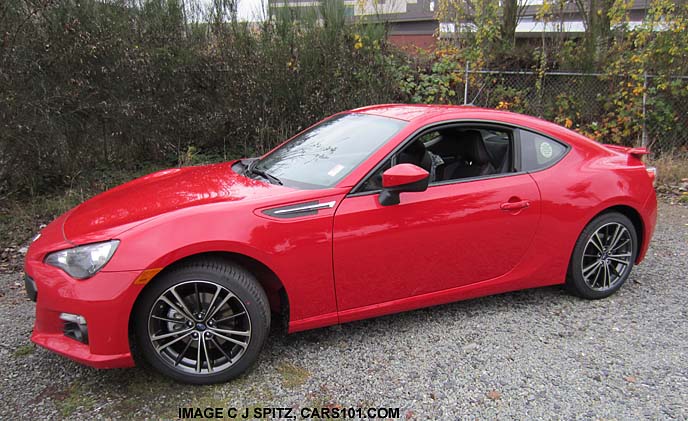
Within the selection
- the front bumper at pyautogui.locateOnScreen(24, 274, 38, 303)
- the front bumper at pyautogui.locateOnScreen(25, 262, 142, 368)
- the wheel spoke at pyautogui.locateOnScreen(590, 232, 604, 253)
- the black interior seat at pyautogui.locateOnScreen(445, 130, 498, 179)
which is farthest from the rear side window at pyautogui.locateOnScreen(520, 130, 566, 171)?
the front bumper at pyautogui.locateOnScreen(24, 274, 38, 303)

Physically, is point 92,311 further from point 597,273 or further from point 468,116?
point 597,273

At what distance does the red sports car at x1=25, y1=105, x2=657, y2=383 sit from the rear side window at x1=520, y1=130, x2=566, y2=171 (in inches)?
0.4

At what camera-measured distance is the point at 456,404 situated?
2.61 m

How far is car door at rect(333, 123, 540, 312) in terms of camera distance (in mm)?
2912

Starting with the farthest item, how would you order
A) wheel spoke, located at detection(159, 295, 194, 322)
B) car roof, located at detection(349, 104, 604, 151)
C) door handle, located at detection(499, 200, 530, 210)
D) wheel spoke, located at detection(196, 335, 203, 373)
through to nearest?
car roof, located at detection(349, 104, 604, 151), door handle, located at detection(499, 200, 530, 210), wheel spoke, located at detection(196, 335, 203, 373), wheel spoke, located at detection(159, 295, 194, 322)

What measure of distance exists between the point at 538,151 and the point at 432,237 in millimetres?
1127

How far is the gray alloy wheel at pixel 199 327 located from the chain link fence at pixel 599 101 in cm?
705

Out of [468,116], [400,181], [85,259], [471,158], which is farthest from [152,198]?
[471,158]

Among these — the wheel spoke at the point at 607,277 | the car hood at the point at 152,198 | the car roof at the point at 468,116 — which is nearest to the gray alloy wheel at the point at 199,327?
the car hood at the point at 152,198

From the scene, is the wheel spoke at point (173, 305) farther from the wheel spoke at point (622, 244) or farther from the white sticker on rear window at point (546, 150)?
the wheel spoke at point (622, 244)

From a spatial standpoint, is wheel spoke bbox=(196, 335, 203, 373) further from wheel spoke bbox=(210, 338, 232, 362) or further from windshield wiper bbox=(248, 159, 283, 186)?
windshield wiper bbox=(248, 159, 283, 186)

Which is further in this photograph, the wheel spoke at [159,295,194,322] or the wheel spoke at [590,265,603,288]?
the wheel spoke at [590,265,603,288]

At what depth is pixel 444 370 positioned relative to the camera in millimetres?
2898

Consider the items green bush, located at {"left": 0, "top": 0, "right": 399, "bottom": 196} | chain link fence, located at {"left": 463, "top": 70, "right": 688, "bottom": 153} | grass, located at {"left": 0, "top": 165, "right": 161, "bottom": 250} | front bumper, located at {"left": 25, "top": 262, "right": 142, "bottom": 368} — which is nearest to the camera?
front bumper, located at {"left": 25, "top": 262, "right": 142, "bottom": 368}
